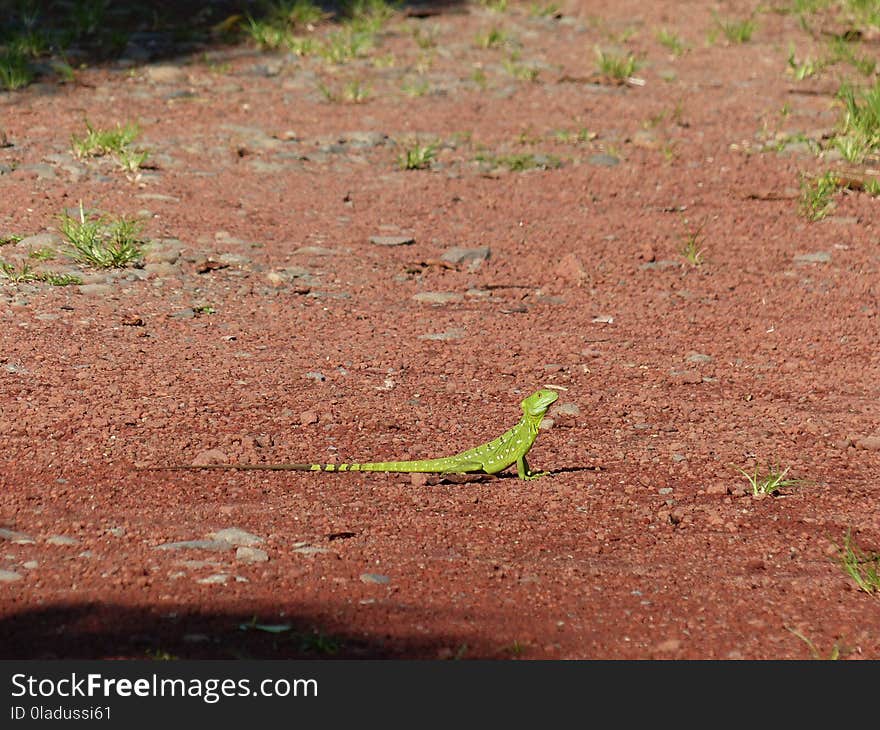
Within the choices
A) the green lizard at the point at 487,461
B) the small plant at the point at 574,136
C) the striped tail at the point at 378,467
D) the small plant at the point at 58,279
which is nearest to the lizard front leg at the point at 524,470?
the green lizard at the point at 487,461

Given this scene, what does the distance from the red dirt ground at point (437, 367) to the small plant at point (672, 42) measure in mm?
556

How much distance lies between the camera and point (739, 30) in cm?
1101

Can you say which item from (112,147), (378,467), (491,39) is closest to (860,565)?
(378,467)

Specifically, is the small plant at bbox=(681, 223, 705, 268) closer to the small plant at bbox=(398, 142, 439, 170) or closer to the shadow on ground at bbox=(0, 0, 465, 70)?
the small plant at bbox=(398, 142, 439, 170)

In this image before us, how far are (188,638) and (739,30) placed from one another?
9.38 m

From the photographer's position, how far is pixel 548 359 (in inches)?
215

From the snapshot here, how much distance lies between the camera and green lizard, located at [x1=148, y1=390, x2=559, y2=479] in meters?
4.19

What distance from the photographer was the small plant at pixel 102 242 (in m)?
6.23

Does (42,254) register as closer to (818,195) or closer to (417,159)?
(417,159)

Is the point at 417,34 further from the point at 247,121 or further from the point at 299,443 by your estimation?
the point at 299,443

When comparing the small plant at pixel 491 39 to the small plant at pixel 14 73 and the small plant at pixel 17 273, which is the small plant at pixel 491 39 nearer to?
the small plant at pixel 14 73

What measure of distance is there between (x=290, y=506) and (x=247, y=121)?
18.2 feet

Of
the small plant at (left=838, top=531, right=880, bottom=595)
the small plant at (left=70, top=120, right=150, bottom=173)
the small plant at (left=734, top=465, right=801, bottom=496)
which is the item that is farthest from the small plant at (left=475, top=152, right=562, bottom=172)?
the small plant at (left=838, top=531, right=880, bottom=595)

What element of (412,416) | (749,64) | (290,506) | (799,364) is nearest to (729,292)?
(799,364)
